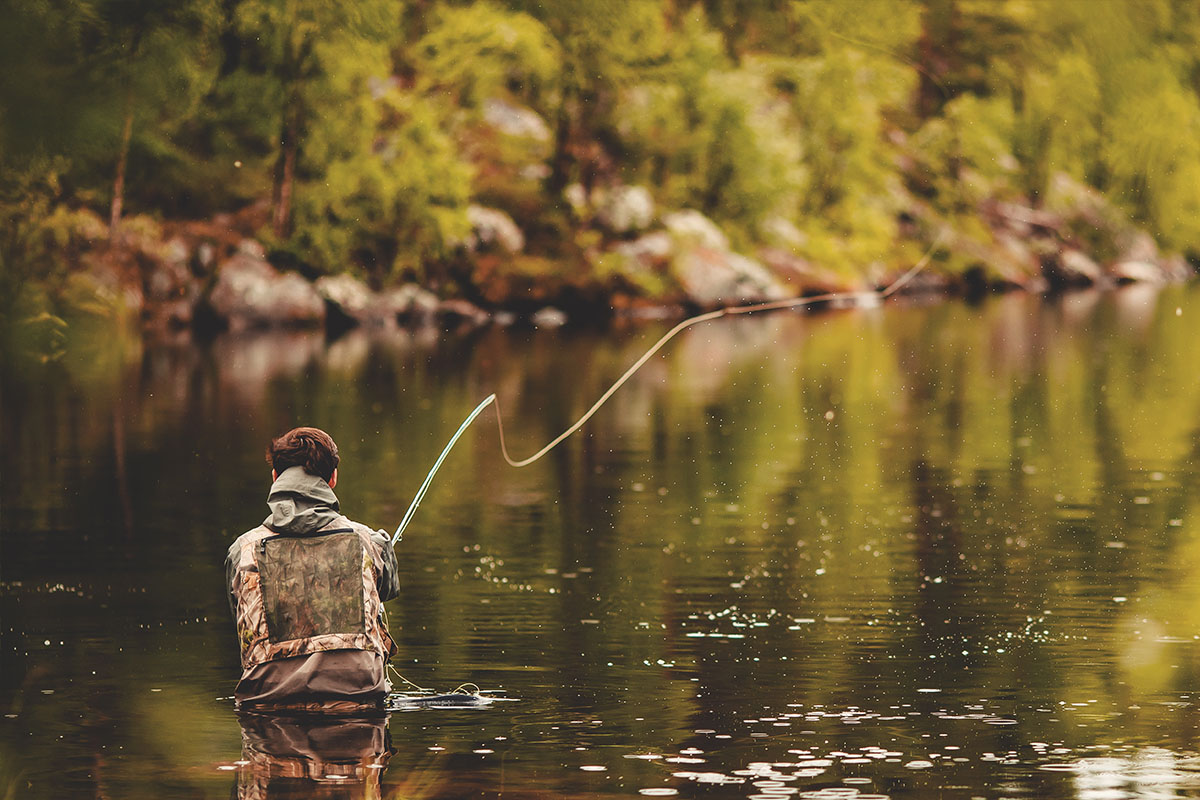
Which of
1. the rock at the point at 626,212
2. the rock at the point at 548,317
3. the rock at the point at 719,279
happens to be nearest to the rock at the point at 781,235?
the rock at the point at 719,279

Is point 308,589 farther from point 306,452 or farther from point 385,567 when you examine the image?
point 306,452

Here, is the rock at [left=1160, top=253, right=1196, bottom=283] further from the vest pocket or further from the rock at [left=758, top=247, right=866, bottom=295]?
the vest pocket

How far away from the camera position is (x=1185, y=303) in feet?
204

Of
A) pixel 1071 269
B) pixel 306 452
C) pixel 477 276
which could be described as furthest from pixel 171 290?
pixel 306 452

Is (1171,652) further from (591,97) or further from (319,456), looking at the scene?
(591,97)

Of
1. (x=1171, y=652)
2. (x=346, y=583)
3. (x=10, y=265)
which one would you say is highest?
(x=10, y=265)

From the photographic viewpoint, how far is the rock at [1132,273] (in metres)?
78.8

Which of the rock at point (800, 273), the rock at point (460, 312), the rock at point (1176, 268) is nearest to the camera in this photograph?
the rock at point (460, 312)

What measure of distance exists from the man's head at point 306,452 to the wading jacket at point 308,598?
0.14 ft

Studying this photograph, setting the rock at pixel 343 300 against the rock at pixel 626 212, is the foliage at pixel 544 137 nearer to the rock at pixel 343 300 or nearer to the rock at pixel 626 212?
the rock at pixel 626 212

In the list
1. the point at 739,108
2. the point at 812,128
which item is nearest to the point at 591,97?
the point at 739,108

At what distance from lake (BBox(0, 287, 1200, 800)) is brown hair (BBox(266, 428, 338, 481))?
940mm

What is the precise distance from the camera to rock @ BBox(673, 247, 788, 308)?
56.2m

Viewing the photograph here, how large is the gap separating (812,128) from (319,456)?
62.1 metres
